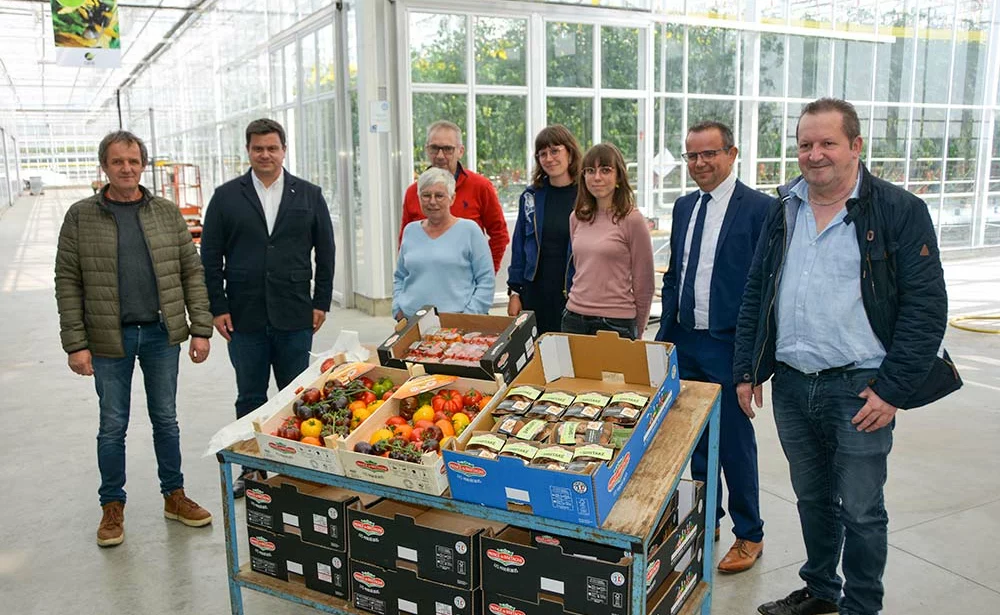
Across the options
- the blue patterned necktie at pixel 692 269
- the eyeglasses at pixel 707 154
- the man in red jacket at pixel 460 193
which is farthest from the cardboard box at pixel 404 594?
the man in red jacket at pixel 460 193

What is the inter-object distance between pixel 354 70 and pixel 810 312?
20.7 ft

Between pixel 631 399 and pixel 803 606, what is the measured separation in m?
0.98

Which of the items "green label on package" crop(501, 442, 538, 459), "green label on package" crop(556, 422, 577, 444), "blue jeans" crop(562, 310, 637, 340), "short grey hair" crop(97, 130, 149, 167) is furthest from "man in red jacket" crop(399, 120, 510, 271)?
"green label on package" crop(501, 442, 538, 459)

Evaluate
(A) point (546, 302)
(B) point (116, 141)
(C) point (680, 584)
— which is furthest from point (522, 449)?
(B) point (116, 141)

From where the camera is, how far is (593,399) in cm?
234

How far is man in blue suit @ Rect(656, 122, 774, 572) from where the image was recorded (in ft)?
8.89

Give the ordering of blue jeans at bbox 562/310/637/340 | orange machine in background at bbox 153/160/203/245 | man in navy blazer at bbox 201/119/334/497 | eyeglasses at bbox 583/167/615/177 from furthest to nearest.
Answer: orange machine in background at bbox 153/160/203/245, man in navy blazer at bbox 201/119/334/497, blue jeans at bbox 562/310/637/340, eyeglasses at bbox 583/167/615/177

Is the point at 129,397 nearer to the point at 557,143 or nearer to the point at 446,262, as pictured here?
the point at 446,262

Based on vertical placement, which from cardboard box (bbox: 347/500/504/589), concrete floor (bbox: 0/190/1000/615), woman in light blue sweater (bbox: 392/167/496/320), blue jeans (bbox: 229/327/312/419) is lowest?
concrete floor (bbox: 0/190/1000/615)

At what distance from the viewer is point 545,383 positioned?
2.57 metres

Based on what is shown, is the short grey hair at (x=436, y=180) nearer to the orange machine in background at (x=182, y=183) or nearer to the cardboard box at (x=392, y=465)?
the cardboard box at (x=392, y=465)

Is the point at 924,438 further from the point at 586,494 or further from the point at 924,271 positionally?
the point at 586,494

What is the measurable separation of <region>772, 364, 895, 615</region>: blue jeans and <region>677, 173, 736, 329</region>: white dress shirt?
1.42 ft

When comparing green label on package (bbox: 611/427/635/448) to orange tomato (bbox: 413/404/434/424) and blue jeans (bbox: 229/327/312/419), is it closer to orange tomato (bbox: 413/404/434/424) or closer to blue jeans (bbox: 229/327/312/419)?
orange tomato (bbox: 413/404/434/424)
